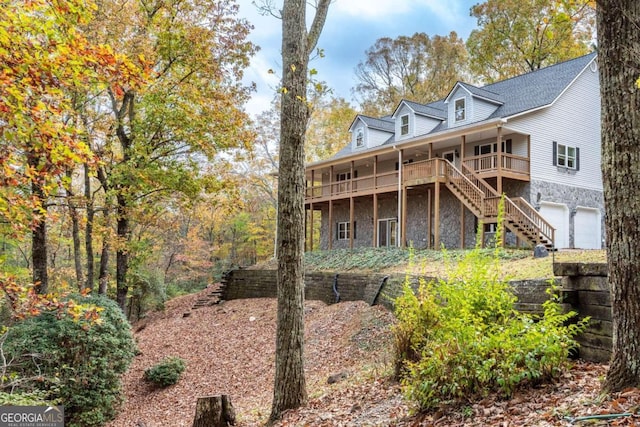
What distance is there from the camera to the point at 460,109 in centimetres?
1992

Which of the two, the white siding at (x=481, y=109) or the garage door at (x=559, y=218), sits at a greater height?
the white siding at (x=481, y=109)

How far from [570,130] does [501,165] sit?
4816 millimetres

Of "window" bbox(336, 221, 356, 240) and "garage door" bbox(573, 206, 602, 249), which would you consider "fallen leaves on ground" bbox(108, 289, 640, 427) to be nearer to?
"window" bbox(336, 221, 356, 240)

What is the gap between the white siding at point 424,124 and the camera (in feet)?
70.6

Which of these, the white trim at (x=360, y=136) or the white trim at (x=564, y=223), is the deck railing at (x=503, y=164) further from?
the white trim at (x=360, y=136)

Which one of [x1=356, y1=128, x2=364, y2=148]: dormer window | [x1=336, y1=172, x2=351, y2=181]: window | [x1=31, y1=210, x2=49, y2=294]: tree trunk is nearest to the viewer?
[x1=31, y1=210, x2=49, y2=294]: tree trunk

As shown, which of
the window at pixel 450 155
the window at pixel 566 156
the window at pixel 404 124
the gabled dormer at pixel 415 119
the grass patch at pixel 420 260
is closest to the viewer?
the grass patch at pixel 420 260

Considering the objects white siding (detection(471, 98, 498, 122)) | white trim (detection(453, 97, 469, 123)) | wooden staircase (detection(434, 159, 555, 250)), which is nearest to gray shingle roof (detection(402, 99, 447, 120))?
white trim (detection(453, 97, 469, 123))

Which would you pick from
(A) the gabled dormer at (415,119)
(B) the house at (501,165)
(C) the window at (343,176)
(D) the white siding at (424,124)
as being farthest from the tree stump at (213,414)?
(C) the window at (343,176)

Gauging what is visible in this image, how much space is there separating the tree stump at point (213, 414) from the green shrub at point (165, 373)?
19.8ft

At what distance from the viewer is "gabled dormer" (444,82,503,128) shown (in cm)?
1927

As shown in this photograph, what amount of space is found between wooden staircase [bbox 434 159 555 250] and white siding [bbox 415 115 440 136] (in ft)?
12.7

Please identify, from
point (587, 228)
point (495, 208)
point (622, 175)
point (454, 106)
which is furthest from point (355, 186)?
point (622, 175)

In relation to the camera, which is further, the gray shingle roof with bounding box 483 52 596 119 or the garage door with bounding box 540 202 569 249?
the gray shingle roof with bounding box 483 52 596 119
